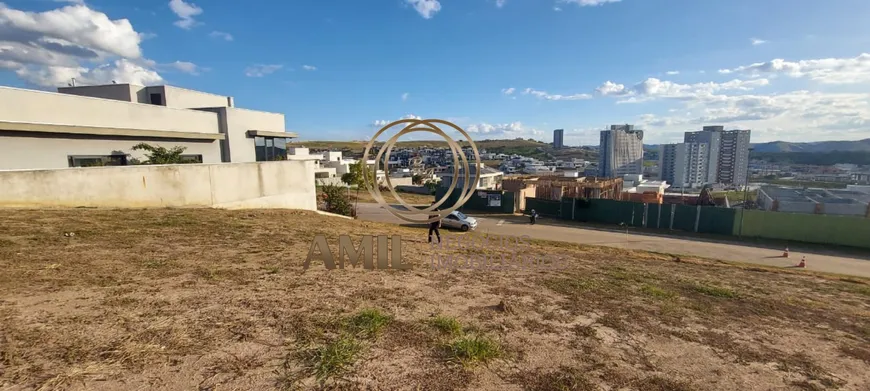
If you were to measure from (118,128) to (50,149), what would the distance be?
2879 mm

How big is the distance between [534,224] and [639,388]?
25688 mm

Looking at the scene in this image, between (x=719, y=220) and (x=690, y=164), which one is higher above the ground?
(x=690, y=164)

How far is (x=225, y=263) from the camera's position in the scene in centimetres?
760

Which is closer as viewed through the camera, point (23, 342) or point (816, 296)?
point (23, 342)

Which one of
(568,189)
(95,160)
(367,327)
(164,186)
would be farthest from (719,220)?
(95,160)

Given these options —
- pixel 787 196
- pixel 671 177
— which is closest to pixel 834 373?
pixel 787 196

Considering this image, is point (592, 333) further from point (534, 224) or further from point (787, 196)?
point (787, 196)

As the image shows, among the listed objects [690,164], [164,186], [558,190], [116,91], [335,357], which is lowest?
[558,190]

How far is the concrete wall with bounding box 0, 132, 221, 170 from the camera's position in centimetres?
1414

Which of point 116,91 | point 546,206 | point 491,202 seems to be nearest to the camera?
point 116,91

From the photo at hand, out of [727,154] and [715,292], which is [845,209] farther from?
[727,154]

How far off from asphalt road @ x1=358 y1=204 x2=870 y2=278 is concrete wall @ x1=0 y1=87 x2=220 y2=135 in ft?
46.1

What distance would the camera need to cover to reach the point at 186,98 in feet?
86.3

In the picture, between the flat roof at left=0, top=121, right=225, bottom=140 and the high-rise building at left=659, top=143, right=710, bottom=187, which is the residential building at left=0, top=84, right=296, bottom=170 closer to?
the flat roof at left=0, top=121, right=225, bottom=140
